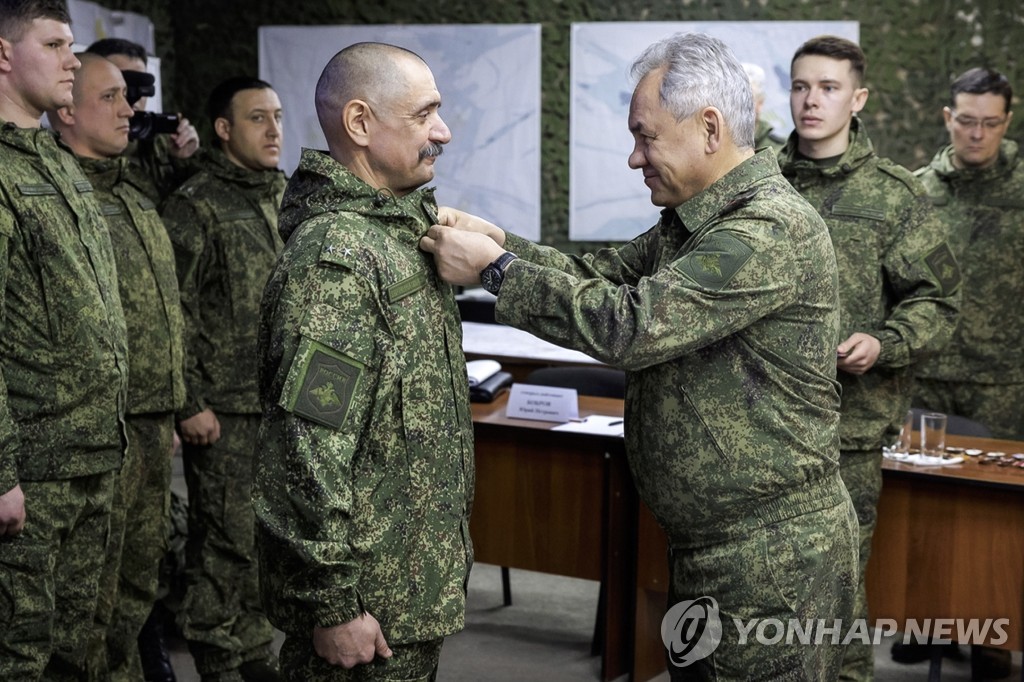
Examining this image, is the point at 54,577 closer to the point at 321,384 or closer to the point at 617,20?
the point at 321,384

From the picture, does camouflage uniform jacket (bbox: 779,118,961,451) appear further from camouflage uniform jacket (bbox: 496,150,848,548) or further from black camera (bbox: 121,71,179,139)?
black camera (bbox: 121,71,179,139)

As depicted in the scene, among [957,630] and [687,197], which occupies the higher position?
[687,197]

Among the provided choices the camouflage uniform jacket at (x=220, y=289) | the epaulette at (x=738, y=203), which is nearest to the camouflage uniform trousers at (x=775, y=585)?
the epaulette at (x=738, y=203)

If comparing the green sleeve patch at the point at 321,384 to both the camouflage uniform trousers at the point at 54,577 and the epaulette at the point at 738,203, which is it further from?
the camouflage uniform trousers at the point at 54,577

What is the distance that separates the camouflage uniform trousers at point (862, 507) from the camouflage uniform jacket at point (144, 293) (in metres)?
1.90

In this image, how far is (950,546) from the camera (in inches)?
131

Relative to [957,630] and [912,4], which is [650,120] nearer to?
[957,630]

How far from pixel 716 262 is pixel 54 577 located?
172cm

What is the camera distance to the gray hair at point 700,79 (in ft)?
6.82

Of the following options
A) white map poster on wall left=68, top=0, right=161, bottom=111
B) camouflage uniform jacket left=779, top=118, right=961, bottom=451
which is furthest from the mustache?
white map poster on wall left=68, top=0, right=161, bottom=111

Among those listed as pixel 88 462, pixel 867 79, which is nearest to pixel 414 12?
pixel 867 79

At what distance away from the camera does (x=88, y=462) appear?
2.70 m

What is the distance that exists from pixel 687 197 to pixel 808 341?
0.35m

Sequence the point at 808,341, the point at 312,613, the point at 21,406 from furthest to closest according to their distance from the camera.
A: the point at 21,406
the point at 808,341
the point at 312,613
